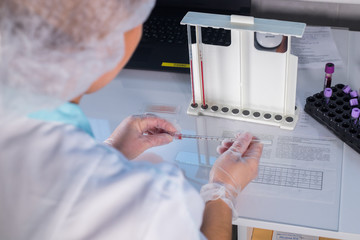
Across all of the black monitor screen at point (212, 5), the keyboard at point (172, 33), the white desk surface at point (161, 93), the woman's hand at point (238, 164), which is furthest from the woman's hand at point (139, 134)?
the black monitor screen at point (212, 5)

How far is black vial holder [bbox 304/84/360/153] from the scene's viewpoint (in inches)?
46.3

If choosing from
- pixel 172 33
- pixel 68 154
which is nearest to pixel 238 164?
pixel 68 154

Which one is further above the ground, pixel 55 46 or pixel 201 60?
pixel 55 46

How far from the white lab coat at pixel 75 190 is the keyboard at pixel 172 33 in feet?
2.66

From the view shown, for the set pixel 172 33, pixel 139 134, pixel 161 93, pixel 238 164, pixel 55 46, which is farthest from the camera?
pixel 172 33

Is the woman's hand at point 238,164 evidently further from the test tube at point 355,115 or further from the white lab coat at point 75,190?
the white lab coat at point 75,190

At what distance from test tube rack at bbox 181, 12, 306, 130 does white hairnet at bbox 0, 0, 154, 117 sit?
1.55 feet

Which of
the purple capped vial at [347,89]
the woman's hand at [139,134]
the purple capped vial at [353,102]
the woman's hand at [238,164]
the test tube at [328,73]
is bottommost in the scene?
the woman's hand at [238,164]

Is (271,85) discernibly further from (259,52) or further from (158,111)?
(158,111)

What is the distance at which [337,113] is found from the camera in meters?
1.22

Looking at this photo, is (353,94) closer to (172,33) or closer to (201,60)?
(201,60)

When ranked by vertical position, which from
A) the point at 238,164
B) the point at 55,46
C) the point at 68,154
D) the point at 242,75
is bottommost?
the point at 238,164

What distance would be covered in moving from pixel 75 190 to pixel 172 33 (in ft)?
3.09

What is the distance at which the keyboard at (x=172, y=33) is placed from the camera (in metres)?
1.47
